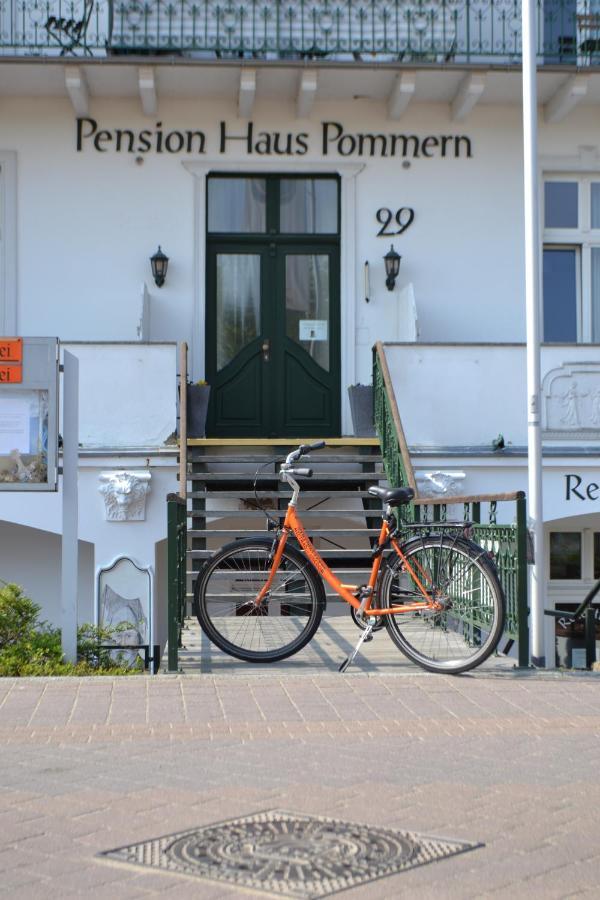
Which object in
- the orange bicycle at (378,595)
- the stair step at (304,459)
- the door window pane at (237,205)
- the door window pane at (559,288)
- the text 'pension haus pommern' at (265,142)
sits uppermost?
the text 'pension haus pommern' at (265,142)

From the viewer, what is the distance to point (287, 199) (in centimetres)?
1527

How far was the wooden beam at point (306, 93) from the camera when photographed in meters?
14.2

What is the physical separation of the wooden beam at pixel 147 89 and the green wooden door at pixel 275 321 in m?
1.33

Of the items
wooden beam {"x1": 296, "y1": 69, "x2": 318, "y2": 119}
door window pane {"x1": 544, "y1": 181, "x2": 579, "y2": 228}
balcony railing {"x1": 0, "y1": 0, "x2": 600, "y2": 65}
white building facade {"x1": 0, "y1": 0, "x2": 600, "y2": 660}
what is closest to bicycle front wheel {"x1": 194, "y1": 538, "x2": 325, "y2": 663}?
white building facade {"x1": 0, "y1": 0, "x2": 600, "y2": 660}

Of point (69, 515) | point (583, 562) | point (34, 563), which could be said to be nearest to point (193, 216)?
Result: point (34, 563)

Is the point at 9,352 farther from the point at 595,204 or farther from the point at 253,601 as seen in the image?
the point at 595,204

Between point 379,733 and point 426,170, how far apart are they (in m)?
10.2

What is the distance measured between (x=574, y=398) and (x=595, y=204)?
140 inches

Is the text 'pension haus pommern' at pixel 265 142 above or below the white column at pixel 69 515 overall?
above

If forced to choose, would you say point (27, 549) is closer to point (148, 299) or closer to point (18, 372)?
point (148, 299)

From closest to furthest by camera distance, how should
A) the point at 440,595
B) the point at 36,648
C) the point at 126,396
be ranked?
the point at 440,595 → the point at 36,648 → the point at 126,396

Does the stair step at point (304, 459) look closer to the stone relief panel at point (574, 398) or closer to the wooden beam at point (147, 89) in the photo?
the stone relief panel at point (574, 398)

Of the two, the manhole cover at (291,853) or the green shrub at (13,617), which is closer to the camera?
the manhole cover at (291,853)

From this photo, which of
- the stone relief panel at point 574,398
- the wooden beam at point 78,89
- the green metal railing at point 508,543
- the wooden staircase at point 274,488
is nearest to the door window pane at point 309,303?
the wooden staircase at point 274,488
